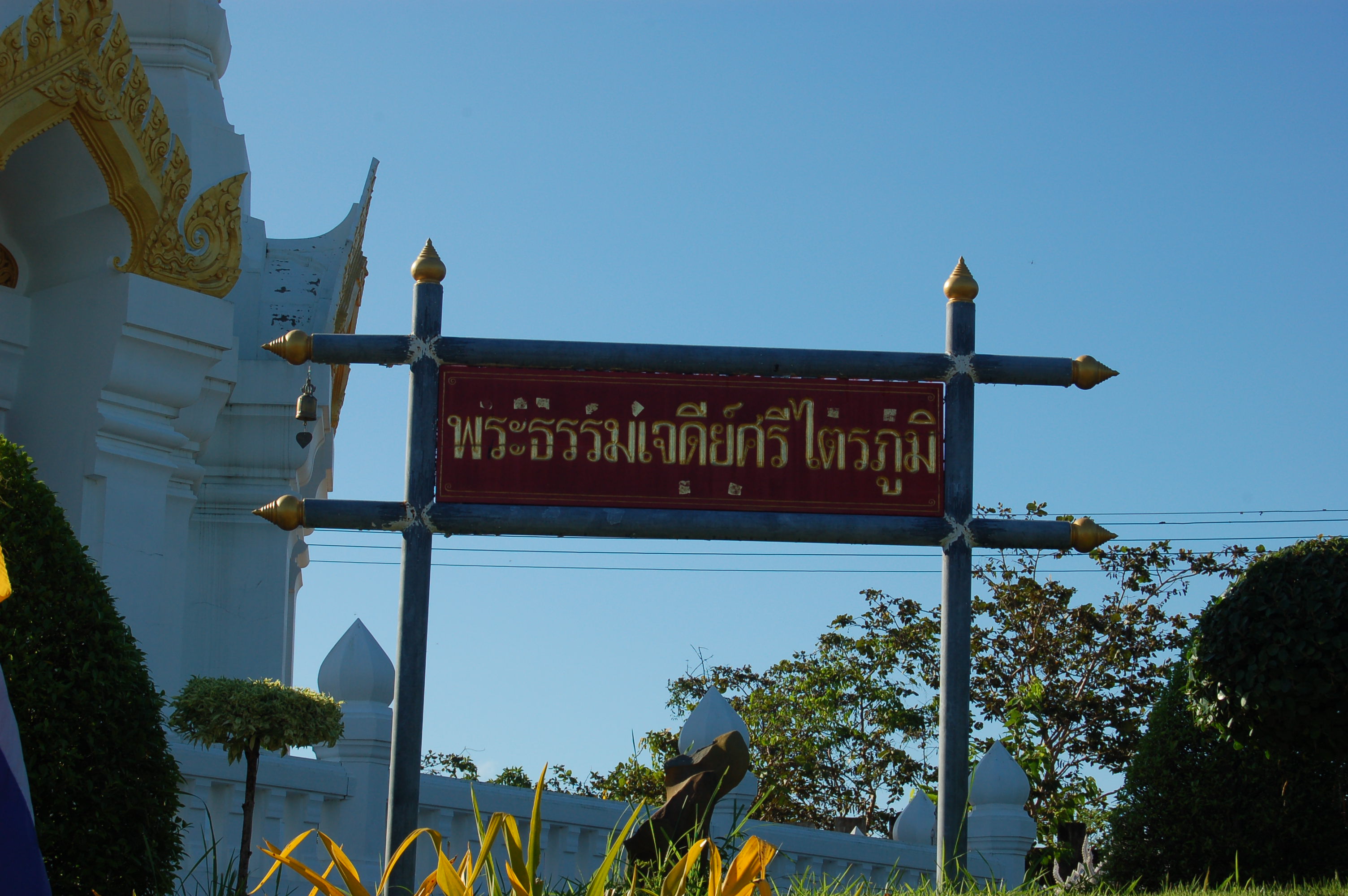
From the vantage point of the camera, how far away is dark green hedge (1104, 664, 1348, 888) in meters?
9.00

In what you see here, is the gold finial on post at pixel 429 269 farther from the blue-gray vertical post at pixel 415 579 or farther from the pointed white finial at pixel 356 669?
the pointed white finial at pixel 356 669

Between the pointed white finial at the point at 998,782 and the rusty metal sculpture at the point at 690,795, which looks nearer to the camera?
the rusty metal sculpture at the point at 690,795

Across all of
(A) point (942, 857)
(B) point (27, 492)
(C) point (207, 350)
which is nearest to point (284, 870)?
(B) point (27, 492)

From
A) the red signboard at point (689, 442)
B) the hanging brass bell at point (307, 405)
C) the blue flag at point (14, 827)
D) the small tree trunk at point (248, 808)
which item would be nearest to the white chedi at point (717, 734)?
the red signboard at point (689, 442)

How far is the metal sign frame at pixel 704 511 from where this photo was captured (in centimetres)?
729

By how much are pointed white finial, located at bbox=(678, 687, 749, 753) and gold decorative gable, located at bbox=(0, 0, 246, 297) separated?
4.90 m

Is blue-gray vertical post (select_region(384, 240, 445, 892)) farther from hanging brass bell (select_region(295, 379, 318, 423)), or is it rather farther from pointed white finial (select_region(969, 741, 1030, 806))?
pointed white finial (select_region(969, 741, 1030, 806))

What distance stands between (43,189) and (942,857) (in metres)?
7.23

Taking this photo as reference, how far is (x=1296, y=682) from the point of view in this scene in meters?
7.92

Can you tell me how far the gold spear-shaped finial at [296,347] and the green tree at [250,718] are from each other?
161 cm

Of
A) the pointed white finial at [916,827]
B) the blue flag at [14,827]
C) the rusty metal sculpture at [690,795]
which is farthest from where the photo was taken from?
the pointed white finial at [916,827]

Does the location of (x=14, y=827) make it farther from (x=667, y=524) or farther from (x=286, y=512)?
(x=667, y=524)

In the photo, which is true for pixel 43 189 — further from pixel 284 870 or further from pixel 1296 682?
pixel 1296 682

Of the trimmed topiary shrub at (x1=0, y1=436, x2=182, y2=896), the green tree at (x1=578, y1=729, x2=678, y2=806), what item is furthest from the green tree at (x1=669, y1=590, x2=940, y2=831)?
the trimmed topiary shrub at (x1=0, y1=436, x2=182, y2=896)
